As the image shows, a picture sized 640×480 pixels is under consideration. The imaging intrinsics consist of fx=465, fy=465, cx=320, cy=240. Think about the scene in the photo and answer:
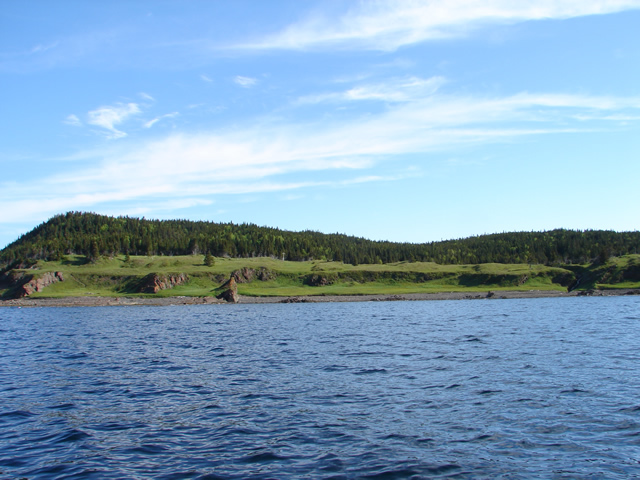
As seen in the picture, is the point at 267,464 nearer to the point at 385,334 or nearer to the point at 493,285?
the point at 385,334

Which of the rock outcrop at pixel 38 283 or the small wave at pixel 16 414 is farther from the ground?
the rock outcrop at pixel 38 283

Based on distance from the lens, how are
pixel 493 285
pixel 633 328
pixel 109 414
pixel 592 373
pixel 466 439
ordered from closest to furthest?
pixel 466 439 < pixel 109 414 < pixel 592 373 < pixel 633 328 < pixel 493 285

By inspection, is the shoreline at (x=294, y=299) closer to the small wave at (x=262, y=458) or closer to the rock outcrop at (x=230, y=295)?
the rock outcrop at (x=230, y=295)

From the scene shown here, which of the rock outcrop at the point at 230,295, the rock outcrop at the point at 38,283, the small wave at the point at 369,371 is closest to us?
the small wave at the point at 369,371

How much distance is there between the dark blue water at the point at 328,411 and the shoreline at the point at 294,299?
289 ft

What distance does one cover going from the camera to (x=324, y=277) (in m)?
161

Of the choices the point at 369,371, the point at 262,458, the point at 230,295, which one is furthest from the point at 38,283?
the point at 262,458

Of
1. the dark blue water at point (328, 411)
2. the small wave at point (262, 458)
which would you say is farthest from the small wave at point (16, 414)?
the small wave at point (262, 458)

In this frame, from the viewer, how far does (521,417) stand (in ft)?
60.5

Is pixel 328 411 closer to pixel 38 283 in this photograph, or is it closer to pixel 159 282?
pixel 159 282

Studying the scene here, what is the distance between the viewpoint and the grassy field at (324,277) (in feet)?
475

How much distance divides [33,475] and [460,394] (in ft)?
57.0

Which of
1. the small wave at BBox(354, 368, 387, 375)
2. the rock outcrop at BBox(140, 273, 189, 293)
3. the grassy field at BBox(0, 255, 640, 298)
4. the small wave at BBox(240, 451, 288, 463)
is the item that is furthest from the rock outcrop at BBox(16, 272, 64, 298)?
the small wave at BBox(240, 451, 288, 463)

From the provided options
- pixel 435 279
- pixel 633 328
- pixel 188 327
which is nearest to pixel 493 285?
pixel 435 279
